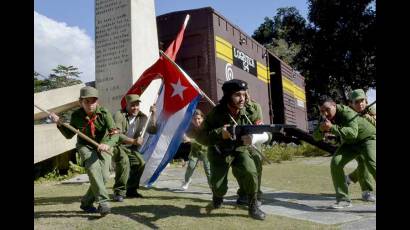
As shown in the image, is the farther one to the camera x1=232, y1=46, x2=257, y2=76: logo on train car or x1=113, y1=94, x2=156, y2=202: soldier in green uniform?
x1=232, y1=46, x2=257, y2=76: logo on train car

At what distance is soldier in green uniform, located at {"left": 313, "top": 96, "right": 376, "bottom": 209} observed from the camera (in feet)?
17.6

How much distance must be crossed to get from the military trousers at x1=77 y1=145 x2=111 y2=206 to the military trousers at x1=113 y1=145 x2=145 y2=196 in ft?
2.49

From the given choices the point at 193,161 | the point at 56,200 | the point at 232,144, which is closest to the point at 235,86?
the point at 232,144

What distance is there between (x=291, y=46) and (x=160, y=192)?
31.7 m

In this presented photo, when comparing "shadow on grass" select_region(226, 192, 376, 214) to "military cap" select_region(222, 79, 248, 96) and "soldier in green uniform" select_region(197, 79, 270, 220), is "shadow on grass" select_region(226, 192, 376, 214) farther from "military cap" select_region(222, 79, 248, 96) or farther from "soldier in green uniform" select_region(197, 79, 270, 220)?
"military cap" select_region(222, 79, 248, 96)

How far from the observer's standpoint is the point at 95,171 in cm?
485

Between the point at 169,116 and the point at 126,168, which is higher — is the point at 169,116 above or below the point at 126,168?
above

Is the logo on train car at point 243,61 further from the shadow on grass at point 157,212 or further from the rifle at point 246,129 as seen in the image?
the rifle at point 246,129

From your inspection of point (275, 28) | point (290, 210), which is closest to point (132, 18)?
point (290, 210)

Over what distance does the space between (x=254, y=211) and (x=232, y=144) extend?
770 mm

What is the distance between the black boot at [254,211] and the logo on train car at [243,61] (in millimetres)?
6896

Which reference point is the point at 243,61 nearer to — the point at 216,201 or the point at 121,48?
the point at 121,48

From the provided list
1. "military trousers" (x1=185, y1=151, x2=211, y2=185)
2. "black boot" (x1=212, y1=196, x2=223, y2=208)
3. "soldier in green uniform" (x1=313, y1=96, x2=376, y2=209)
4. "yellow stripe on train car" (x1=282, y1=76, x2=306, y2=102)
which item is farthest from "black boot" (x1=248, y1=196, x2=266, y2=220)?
"yellow stripe on train car" (x1=282, y1=76, x2=306, y2=102)
